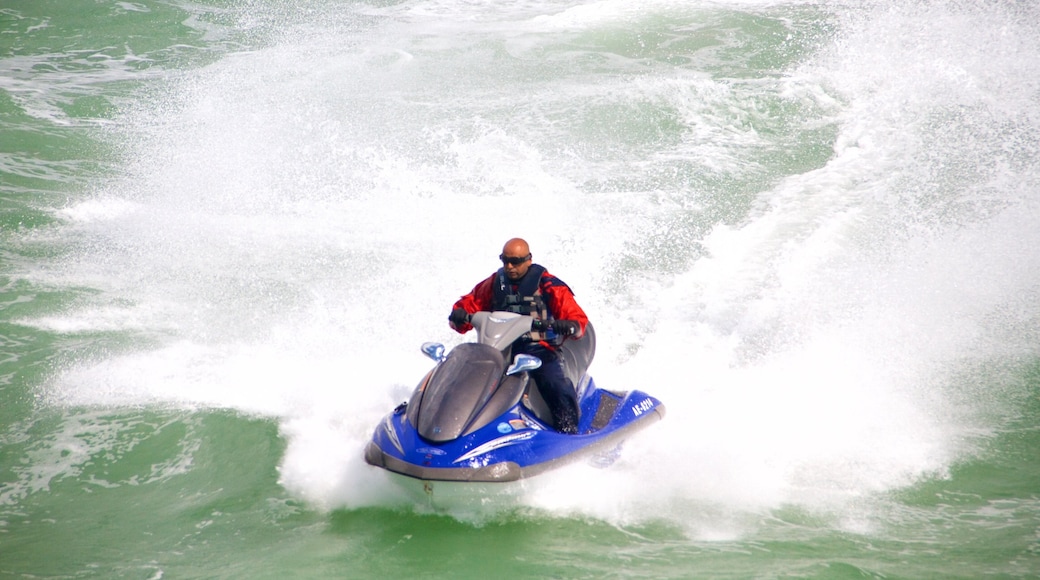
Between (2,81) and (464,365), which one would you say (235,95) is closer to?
(2,81)

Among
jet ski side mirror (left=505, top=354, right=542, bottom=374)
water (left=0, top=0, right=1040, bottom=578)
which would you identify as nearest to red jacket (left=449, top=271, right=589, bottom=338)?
jet ski side mirror (left=505, top=354, right=542, bottom=374)

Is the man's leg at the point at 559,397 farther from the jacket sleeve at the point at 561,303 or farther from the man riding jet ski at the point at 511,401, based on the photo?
the jacket sleeve at the point at 561,303

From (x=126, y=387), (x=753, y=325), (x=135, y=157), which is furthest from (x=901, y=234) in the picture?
(x=135, y=157)

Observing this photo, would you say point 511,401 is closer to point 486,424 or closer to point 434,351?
point 486,424

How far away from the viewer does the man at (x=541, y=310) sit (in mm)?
5391

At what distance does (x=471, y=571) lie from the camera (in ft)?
14.3

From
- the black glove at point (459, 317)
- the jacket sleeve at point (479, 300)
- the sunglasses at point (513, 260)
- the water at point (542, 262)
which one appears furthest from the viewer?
the jacket sleeve at point (479, 300)

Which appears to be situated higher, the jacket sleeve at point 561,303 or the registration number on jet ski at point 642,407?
the jacket sleeve at point 561,303

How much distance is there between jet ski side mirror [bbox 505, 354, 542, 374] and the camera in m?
5.09

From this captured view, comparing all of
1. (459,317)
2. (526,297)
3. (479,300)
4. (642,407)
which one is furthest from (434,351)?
(642,407)

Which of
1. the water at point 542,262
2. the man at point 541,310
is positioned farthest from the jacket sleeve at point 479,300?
the water at point 542,262

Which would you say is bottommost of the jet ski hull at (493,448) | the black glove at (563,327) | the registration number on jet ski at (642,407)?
the registration number on jet ski at (642,407)

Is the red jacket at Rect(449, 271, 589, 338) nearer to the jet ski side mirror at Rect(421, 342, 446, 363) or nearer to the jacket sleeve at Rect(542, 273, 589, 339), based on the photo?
the jacket sleeve at Rect(542, 273, 589, 339)

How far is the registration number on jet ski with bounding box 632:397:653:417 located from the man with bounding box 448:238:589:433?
2.24 feet
